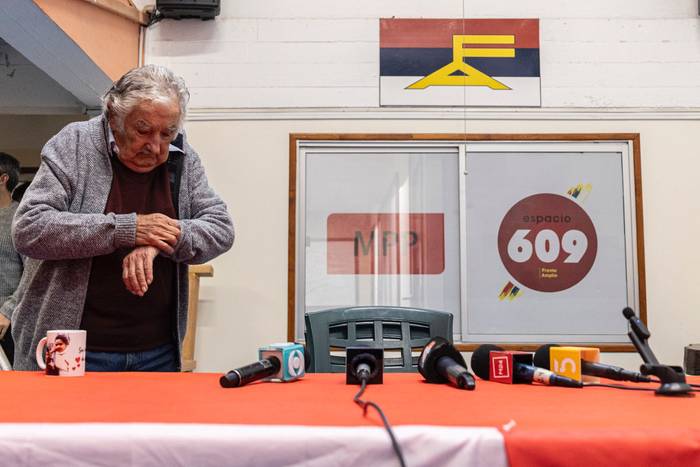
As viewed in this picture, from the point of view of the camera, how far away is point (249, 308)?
10.9ft

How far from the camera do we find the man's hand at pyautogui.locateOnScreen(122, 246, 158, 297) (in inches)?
53.8

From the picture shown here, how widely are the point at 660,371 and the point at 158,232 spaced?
0.99 m

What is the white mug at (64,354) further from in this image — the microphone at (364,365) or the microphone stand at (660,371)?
the microphone stand at (660,371)

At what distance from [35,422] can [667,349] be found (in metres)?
3.25

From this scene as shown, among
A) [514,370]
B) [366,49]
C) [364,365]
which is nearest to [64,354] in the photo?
[364,365]

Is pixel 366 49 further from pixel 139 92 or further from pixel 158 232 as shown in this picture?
pixel 158 232

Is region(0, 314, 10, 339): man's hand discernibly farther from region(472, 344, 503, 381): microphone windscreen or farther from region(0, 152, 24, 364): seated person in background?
region(472, 344, 503, 381): microphone windscreen

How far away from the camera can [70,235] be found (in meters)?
1.36

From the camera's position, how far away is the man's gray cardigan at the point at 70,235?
53.9 inches

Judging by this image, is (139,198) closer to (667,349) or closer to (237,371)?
(237,371)

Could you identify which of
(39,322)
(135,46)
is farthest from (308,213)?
(39,322)

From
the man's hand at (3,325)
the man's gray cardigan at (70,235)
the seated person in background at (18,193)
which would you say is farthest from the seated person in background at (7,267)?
the man's gray cardigan at (70,235)

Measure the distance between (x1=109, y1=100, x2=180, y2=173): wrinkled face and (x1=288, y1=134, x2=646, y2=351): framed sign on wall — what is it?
178 centimetres

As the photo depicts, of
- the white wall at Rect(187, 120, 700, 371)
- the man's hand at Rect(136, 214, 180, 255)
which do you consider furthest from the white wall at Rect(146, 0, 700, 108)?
the man's hand at Rect(136, 214, 180, 255)
